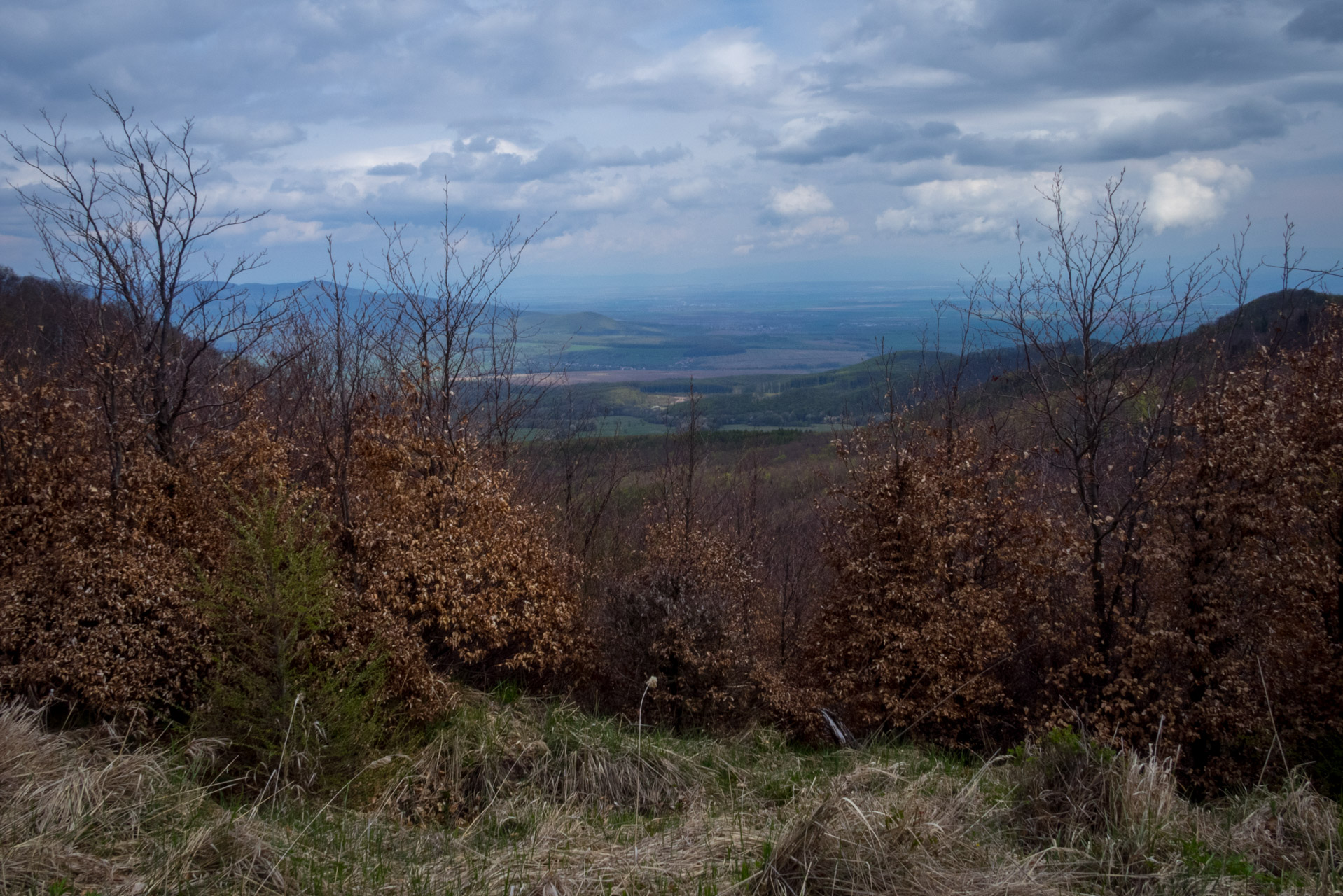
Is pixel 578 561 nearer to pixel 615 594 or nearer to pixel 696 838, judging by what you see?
pixel 615 594

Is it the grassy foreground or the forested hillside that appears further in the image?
the forested hillside

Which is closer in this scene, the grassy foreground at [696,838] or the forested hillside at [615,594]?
the grassy foreground at [696,838]

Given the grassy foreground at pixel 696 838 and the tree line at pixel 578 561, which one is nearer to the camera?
the grassy foreground at pixel 696 838

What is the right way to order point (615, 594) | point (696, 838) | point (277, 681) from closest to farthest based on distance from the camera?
point (696, 838) → point (277, 681) → point (615, 594)

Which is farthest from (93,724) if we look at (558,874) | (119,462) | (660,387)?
(660,387)

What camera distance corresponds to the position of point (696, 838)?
4242mm

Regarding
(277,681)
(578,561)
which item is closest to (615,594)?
(578,561)

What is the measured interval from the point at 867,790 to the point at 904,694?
6798 millimetres

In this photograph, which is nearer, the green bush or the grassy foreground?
the grassy foreground

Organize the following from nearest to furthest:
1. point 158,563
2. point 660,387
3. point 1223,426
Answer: point 158,563
point 1223,426
point 660,387

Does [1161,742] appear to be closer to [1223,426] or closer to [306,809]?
[1223,426]

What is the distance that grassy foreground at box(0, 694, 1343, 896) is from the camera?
3.50 m

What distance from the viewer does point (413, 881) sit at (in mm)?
3561

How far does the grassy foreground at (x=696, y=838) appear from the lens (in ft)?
11.5
